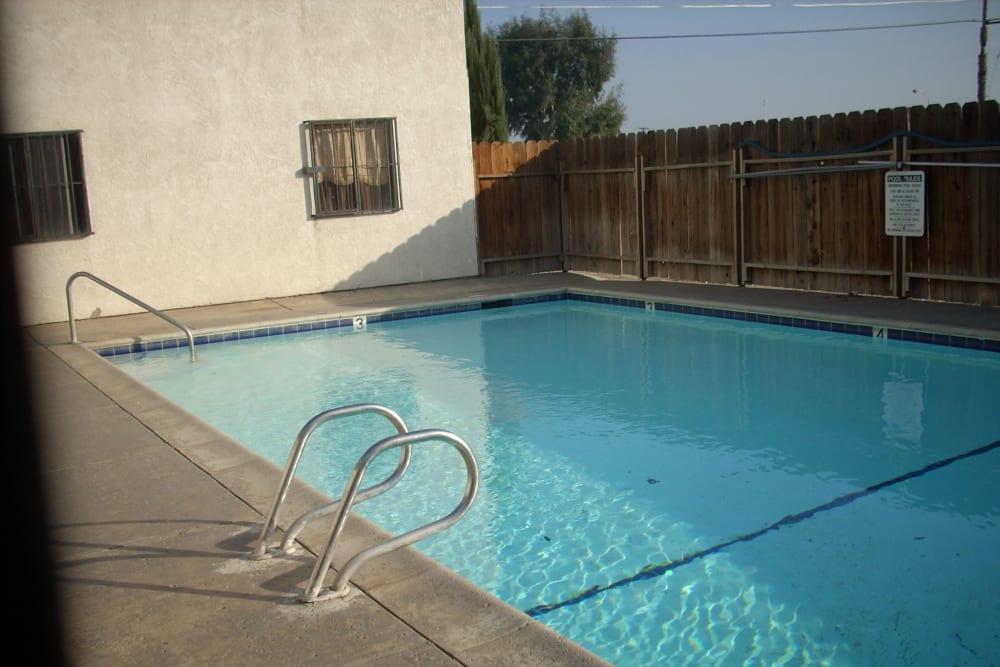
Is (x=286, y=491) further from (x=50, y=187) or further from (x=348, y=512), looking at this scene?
(x=50, y=187)

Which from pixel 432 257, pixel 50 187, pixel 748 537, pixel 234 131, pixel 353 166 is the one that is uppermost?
pixel 234 131

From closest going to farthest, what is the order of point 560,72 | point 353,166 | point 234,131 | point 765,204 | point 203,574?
point 203,574, point 765,204, point 234,131, point 353,166, point 560,72

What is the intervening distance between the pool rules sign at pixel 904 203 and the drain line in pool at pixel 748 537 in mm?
4053

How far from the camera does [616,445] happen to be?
253 inches

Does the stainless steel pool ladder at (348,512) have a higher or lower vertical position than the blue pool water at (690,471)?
higher

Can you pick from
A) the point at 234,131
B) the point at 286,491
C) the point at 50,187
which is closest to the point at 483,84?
the point at 234,131

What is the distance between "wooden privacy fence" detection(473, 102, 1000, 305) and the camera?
9094 mm

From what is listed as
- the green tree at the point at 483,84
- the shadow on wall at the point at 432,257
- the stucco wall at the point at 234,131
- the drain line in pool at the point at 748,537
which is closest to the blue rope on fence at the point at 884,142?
the drain line in pool at the point at 748,537

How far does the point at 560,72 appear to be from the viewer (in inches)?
1823

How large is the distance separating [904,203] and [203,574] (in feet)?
27.1

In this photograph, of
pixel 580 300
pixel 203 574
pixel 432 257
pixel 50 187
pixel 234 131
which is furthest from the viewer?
pixel 432 257

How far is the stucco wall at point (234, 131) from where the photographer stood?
1160 centimetres

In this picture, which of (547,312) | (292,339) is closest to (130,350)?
(292,339)

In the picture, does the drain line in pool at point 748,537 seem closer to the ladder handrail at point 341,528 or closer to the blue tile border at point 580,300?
the ladder handrail at point 341,528
